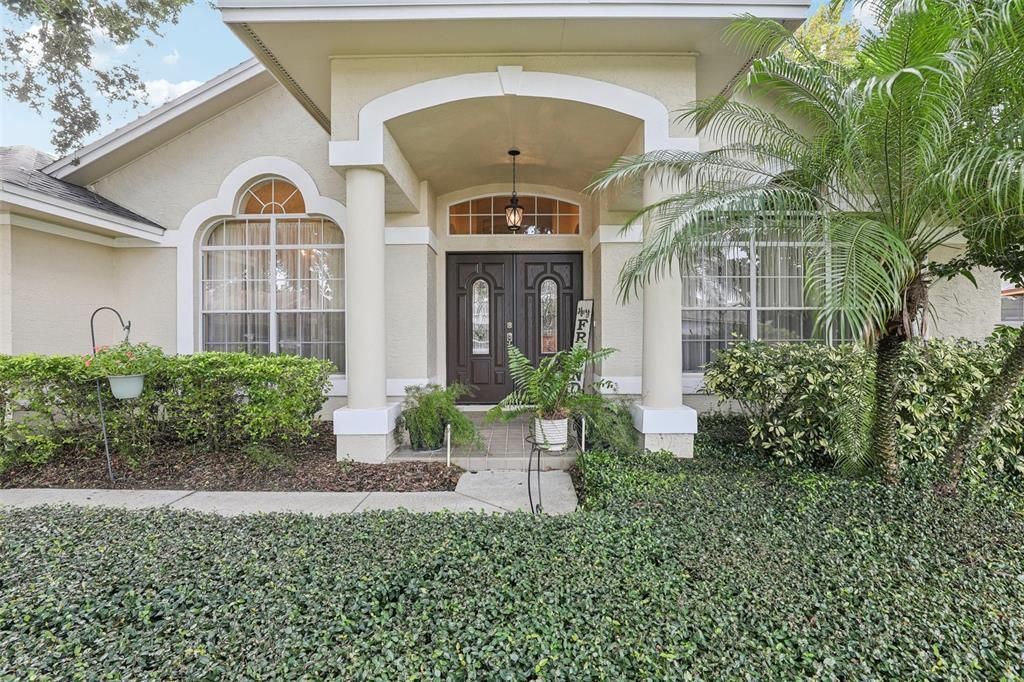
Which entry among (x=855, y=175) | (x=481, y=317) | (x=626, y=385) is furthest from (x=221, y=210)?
(x=855, y=175)

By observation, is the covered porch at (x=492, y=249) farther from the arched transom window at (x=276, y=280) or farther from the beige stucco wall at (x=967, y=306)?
the beige stucco wall at (x=967, y=306)

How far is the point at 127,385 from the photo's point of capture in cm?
442

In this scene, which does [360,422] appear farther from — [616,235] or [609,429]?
[616,235]

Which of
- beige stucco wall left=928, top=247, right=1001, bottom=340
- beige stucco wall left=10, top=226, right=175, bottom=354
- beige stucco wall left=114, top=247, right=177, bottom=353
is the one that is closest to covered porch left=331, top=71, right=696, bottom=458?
beige stucco wall left=114, top=247, right=177, bottom=353

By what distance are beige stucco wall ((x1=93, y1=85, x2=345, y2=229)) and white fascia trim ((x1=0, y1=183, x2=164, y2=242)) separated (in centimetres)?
33

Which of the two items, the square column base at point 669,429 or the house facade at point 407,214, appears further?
the square column base at point 669,429

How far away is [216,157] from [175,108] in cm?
70

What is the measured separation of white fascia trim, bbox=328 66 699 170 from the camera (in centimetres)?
455

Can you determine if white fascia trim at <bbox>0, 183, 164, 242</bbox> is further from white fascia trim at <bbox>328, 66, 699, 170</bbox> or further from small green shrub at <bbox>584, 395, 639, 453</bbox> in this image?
small green shrub at <bbox>584, 395, 639, 453</bbox>

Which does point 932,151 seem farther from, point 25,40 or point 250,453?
point 25,40

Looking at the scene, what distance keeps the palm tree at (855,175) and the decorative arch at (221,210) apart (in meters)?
4.40

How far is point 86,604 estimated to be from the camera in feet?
7.55

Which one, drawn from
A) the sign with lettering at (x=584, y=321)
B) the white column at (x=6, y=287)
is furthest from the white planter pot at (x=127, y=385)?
the sign with lettering at (x=584, y=321)

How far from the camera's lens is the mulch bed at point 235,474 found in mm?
4367
